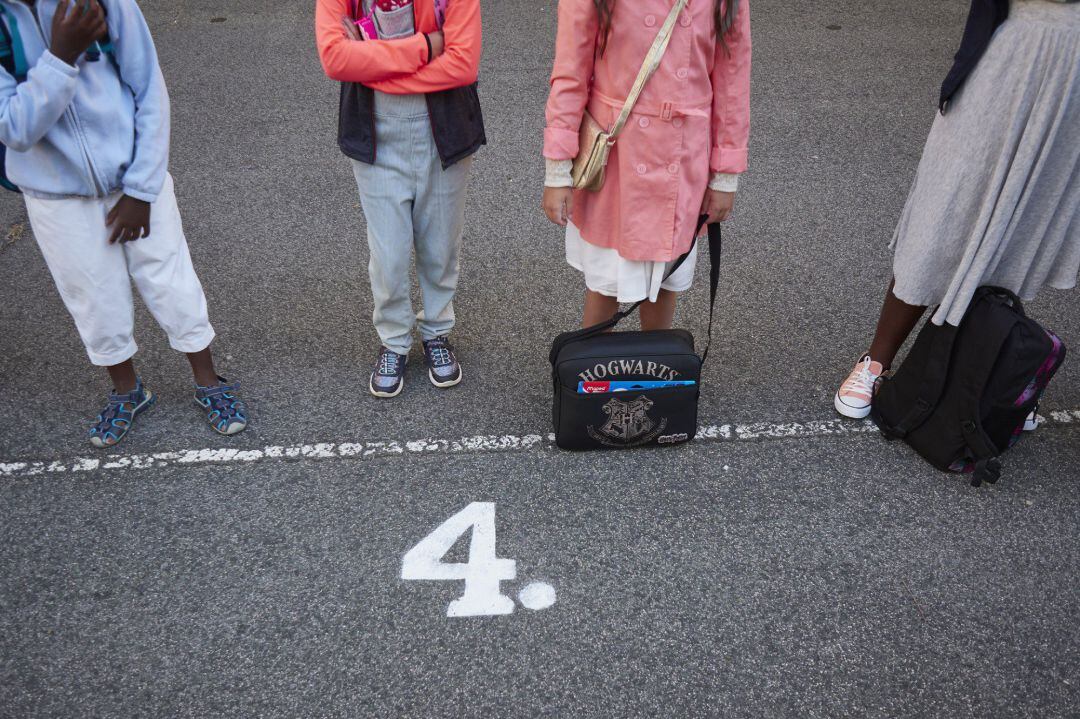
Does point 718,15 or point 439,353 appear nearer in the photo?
point 718,15

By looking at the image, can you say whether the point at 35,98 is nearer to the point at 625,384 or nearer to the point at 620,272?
the point at 620,272

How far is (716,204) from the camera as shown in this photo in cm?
258

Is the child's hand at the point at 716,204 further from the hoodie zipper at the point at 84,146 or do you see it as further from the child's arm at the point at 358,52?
the hoodie zipper at the point at 84,146

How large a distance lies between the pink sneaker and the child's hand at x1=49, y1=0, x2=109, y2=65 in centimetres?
287

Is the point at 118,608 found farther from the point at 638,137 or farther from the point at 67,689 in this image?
the point at 638,137

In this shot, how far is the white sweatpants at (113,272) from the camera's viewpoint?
2.48 meters

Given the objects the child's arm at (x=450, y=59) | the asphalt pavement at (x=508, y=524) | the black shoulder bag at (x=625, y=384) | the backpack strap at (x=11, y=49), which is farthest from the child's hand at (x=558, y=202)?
the backpack strap at (x=11, y=49)

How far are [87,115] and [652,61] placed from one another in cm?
172

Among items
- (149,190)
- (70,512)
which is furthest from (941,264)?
(70,512)

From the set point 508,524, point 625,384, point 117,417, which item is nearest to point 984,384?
point 625,384

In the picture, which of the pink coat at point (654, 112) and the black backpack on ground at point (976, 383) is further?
the black backpack on ground at point (976, 383)

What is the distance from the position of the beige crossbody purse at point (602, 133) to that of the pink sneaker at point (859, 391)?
1.36 meters

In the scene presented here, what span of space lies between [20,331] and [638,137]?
9.69 feet

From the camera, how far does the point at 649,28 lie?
88.4 inches
